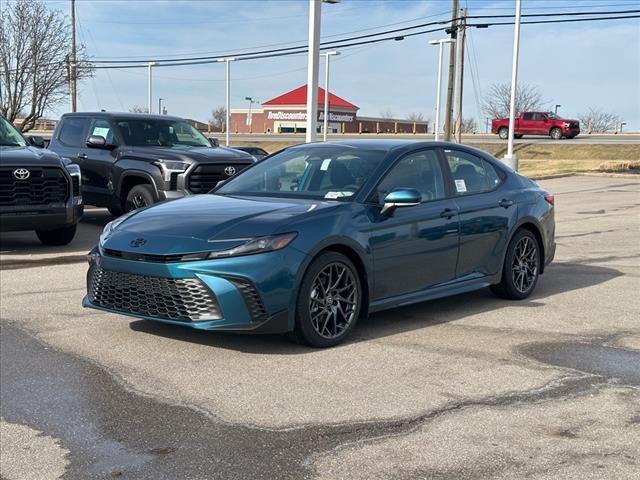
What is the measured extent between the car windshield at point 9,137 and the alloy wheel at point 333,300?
7.12m

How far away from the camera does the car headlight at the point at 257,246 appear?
209 inches

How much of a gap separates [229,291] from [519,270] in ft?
11.3

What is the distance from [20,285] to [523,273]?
517 centimetres

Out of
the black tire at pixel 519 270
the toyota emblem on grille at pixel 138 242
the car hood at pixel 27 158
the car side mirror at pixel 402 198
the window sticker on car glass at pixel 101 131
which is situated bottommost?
the black tire at pixel 519 270

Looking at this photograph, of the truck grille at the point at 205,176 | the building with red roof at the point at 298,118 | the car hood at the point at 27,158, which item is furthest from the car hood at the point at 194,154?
the building with red roof at the point at 298,118

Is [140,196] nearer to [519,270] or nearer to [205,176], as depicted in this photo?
[205,176]

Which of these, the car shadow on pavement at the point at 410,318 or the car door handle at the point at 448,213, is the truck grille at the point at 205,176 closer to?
the car shadow on pavement at the point at 410,318

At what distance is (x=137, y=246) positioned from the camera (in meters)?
5.57

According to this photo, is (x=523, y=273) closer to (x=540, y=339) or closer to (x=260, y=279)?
(x=540, y=339)

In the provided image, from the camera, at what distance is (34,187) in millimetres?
10219

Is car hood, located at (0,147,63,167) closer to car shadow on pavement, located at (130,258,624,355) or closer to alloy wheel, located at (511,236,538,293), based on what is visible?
car shadow on pavement, located at (130,258,624,355)

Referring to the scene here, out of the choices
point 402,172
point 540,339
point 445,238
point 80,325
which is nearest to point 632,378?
point 540,339

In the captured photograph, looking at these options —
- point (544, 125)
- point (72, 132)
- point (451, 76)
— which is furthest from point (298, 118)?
point (72, 132)

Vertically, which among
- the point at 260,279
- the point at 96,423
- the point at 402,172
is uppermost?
the point at 402,172
